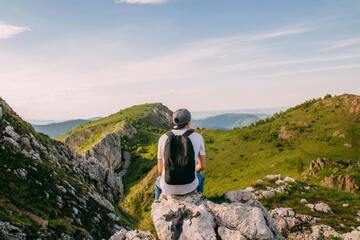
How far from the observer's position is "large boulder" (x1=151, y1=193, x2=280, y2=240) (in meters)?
18.1

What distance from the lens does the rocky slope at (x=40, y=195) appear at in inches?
1532

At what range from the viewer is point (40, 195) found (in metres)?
45.2

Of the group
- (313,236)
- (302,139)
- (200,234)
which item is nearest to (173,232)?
(200,234)

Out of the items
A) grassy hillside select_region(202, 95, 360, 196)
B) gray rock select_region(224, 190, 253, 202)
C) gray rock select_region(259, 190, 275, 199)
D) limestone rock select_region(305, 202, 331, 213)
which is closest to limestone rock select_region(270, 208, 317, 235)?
limestone rock select_region(305, 202, 331, 213)

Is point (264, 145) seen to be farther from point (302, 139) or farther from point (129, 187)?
point (129, 187)

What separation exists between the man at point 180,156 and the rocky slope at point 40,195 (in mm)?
21563

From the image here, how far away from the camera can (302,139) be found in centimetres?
13038

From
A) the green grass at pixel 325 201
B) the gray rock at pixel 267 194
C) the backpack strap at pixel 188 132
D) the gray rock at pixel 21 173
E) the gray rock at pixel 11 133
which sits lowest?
the green grass at pixel 325 201

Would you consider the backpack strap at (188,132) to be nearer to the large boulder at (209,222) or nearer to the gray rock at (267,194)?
the large boulder at (209,222)

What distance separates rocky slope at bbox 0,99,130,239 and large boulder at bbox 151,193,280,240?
71.5 ft

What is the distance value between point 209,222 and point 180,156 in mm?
3073

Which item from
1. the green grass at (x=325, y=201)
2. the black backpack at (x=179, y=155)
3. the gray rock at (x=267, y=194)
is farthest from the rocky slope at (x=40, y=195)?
the black backpack at (x=179, y=155)

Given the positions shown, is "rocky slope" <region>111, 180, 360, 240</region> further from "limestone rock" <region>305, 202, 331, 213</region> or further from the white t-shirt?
"limestone rock" <region>305, 202, 331, 213</region>

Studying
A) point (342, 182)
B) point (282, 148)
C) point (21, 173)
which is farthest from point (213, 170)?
point (21, 173)
